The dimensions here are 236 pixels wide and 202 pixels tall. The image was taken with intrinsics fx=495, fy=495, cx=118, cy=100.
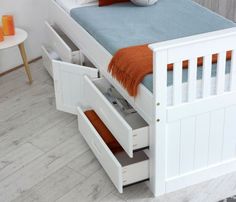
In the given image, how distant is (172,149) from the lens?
231cm

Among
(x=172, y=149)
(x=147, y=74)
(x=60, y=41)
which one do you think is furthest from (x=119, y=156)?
(x=60, y=41)

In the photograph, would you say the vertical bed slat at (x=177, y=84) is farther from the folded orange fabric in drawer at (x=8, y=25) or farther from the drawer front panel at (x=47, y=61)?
the folded orange fabric in drawer at (x=8, y=25)

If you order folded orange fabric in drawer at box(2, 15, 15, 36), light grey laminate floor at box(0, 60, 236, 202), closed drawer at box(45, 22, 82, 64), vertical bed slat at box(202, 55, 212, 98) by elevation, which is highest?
vertical bed slat at box(202, 55, 212, 98)

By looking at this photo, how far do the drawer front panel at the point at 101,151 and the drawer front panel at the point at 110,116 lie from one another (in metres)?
0.07

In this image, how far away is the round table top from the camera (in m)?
3.23

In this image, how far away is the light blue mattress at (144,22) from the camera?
8.68 feet

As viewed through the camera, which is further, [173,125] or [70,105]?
[70,105]

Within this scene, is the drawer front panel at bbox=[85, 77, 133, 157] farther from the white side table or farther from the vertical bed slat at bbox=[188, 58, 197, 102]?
the white side table

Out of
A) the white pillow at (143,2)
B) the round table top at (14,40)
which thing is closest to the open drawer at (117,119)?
Result: the white pillow at (143,2)

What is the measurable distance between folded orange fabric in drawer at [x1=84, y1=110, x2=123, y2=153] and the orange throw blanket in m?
0.31

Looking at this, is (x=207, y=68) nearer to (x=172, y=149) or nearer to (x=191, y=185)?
(x=172, y=149)

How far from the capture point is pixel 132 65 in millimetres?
2332

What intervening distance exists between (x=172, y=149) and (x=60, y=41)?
1248 mm

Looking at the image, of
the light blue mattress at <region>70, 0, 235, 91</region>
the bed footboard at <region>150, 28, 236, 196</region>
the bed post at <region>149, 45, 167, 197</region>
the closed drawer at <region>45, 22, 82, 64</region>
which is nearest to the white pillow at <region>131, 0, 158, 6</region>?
the light blue mattress at <region>70, 0, 235, 91</region>
